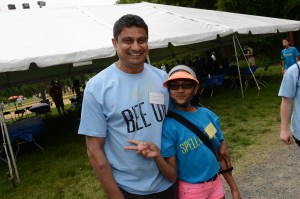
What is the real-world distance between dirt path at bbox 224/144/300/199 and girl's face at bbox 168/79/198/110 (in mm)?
2256

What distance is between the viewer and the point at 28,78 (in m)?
12.5

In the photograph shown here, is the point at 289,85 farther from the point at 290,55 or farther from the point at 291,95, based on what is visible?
the point at 290,55

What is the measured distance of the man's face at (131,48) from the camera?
159 centimetres

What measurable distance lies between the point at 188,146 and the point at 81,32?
247 inches

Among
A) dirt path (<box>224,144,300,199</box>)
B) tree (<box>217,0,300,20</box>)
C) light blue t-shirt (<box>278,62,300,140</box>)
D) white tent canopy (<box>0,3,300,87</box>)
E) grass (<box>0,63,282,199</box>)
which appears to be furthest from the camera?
tree (<box>217,0,300,20</box>)

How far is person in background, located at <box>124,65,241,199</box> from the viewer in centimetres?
175

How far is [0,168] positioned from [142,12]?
6.32 metres

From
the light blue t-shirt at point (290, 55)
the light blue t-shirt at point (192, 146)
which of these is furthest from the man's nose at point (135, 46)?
the light blue t-shirt at point (290, 55)

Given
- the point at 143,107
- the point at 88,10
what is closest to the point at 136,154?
the point at 143,107

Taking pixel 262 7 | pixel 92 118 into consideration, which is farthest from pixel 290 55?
pixel 262 7

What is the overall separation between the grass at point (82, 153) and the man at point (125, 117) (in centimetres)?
279

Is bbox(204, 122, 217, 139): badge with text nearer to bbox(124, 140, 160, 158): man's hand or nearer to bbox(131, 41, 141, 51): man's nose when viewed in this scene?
bbox(124, 140, 160, 158): man's hand

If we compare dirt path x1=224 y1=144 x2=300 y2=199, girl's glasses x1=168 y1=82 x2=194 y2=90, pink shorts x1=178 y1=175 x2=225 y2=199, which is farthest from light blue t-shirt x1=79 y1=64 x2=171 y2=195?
dirt path x1=224 y1=144 x2=300 y2=199

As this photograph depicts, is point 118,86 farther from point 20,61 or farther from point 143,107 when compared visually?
point 20,61
